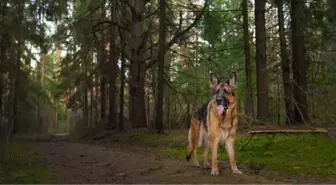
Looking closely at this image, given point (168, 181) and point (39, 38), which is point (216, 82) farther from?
point (39, 38)

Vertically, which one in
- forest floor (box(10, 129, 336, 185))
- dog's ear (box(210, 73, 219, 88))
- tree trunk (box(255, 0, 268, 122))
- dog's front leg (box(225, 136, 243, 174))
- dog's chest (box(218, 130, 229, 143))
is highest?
tree trunk (box(255, 0, 268, 122))

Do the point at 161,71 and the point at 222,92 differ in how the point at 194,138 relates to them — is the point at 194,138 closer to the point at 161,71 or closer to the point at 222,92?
the point at 222,92

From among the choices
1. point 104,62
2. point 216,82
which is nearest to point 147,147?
point 216,82

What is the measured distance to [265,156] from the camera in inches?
404

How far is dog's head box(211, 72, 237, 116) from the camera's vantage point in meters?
7.82

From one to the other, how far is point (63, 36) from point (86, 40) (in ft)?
4.12

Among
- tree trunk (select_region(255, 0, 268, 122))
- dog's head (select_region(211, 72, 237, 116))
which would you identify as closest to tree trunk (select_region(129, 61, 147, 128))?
tree trunk (select_region(255, 0, 268, 122))

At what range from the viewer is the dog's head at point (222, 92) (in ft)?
25.7

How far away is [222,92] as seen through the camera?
783 centimetres

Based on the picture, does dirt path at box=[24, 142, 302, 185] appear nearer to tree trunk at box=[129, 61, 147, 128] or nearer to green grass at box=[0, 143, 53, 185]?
green grass at box=[0, 143, 53, 185]

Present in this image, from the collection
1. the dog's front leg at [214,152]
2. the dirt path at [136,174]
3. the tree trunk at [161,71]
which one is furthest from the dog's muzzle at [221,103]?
the tree trunk at [161,71]

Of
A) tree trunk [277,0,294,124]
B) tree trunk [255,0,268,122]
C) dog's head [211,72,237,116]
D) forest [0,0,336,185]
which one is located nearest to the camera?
dog's head [211,72,237,116]

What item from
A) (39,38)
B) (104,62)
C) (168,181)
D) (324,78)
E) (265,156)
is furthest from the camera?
(104,62)

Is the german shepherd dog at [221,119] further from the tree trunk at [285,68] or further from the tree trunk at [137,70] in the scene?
the tree trunk at [137,70]
